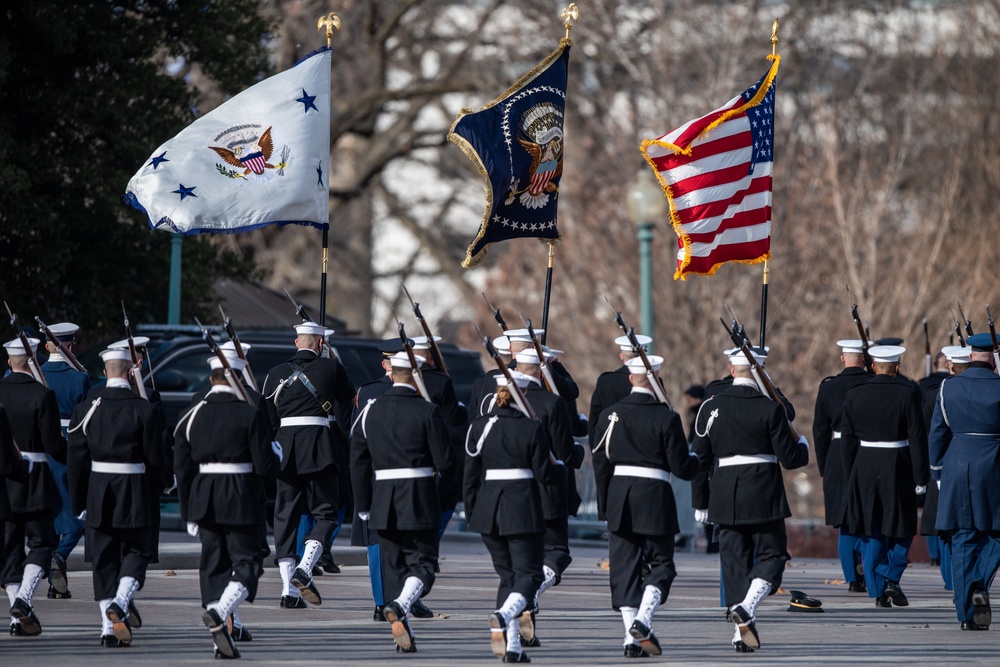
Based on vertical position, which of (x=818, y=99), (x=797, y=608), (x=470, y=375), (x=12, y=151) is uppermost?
(x=818, y=99)

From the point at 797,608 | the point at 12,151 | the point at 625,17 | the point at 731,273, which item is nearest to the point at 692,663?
the point at 797,608

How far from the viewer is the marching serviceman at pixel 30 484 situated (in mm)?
12344

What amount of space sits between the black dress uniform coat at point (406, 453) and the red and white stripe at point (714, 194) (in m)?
4.29

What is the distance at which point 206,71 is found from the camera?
2209 cm

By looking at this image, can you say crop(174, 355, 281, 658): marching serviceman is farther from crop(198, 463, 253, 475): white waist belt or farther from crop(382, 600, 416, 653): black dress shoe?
crop(382, 600, 416, 653): black dress shoe

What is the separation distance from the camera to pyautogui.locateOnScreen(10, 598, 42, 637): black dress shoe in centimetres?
1195

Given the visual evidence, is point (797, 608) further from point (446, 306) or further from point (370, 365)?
point (446, 306)

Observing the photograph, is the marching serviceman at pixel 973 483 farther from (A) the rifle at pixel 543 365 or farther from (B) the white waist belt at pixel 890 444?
(A) the rifle at pixel 543 365

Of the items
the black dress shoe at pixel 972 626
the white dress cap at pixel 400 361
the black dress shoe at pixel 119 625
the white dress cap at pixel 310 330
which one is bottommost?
the black dress shoe at pixel 972 626

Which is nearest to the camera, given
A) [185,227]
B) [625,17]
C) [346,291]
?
[185,227]

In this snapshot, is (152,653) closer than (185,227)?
Yes

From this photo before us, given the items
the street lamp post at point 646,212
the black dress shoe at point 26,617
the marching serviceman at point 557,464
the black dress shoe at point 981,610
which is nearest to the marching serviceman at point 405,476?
the marching serviceman at point 557,464

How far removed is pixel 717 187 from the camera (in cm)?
1566

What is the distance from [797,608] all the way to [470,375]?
7.63 m
